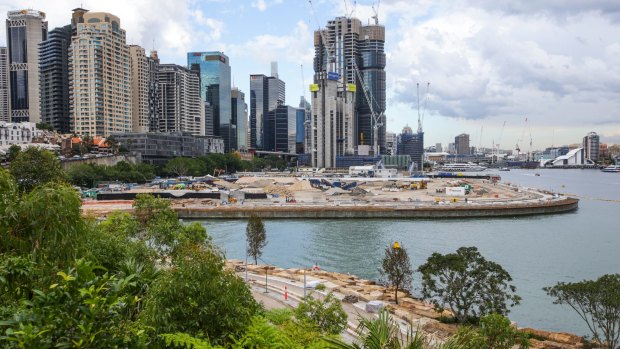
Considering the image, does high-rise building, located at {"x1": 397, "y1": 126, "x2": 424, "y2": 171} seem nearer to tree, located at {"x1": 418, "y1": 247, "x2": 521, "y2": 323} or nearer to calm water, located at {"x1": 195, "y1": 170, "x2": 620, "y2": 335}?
calm water, located at {"x1": 195, "y1": 170, "x2": 620, "y2": 335}

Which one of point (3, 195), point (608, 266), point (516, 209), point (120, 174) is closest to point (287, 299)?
point (3, 195)

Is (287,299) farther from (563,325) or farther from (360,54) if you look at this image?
(360,54)

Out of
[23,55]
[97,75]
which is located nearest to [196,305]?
[97,75]

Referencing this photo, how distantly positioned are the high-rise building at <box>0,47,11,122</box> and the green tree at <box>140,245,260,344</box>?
13894cm

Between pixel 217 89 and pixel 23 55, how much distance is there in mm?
65261

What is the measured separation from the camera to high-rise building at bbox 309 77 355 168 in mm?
135363

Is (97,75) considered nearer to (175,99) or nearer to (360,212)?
(175,99)

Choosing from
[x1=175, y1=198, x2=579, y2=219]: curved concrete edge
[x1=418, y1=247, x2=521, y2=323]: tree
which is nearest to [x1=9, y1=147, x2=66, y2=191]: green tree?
[x1=175, y1=198, x2=579, y2=219]: curved concrete edge

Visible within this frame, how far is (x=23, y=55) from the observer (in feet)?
417

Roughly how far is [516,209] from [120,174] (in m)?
51.8

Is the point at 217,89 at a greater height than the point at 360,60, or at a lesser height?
lesser

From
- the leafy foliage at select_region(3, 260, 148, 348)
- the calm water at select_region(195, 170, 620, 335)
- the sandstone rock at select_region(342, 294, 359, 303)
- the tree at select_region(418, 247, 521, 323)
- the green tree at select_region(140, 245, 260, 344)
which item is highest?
the leafy foliage at select_region(3, 260, 148, 348)

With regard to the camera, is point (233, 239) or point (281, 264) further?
point (233, 239)

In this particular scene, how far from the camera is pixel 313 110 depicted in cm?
13738
